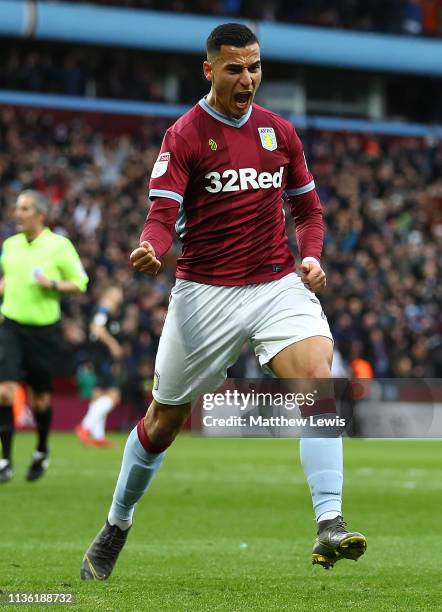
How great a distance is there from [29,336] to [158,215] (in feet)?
21.3

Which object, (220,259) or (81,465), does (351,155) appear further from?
(220,259)

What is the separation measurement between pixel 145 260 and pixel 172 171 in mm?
647

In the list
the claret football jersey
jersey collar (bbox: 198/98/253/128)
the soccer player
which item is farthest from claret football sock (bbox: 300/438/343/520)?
jersey collar (bbox: 198/98/253/128)

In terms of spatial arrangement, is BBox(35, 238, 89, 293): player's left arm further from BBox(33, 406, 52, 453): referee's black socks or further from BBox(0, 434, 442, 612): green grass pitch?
BBox(0, 434, 442, 612): green grass pitch

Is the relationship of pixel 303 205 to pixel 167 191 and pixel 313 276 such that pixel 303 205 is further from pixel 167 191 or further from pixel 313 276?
pixel 167 191

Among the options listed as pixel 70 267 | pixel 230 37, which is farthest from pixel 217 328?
pixel 70 267

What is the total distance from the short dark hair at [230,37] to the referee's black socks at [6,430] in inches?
268

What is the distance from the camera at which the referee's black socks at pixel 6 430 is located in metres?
12.7

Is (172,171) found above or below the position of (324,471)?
above

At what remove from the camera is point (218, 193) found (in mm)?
6672

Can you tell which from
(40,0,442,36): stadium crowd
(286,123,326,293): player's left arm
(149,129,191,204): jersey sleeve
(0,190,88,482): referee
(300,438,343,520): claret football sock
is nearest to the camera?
(300,438,343,520): claret football sock

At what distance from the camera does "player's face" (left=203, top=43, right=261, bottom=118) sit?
21.4ft

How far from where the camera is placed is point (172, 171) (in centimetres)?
649

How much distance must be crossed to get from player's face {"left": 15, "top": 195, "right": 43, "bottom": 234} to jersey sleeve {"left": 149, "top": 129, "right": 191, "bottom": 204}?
6.07 metres
